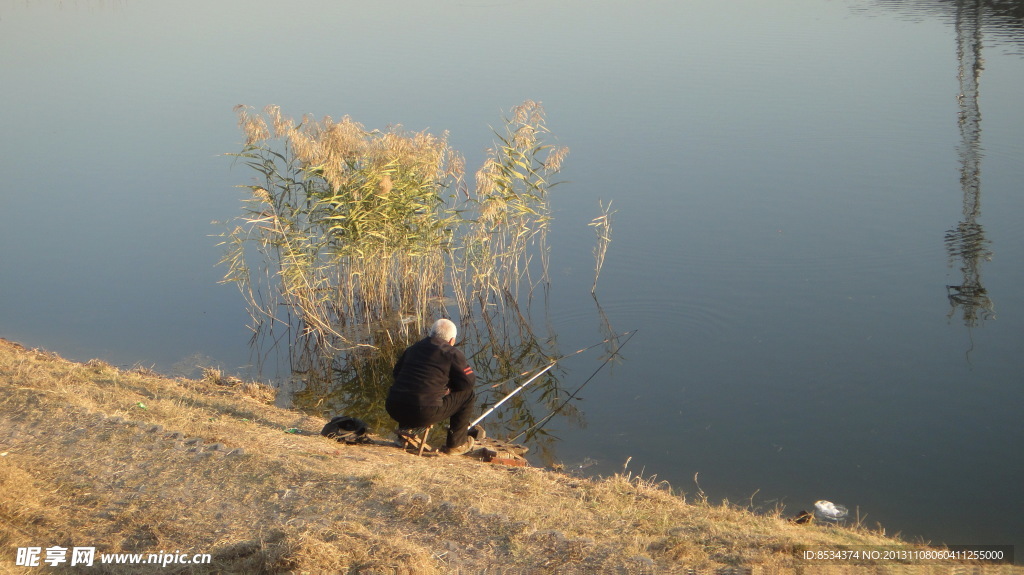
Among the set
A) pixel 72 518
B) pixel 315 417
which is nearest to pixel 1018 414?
pixel 315 417

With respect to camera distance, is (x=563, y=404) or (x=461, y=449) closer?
(x=461, y=449)

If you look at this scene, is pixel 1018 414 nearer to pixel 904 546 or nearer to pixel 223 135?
pixel 904 546

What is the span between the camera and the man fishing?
249 inches

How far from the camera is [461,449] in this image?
6734 mm

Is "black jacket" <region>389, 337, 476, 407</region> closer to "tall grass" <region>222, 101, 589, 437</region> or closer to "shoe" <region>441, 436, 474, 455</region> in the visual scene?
"shoe" <region>441, 436, 474, 455</region>

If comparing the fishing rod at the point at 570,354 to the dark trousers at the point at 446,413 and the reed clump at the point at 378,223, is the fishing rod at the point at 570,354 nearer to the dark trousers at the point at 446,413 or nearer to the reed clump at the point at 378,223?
the reed clump at the point at 378,223

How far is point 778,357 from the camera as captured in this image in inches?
348

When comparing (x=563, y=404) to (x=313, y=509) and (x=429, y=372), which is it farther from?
(x=313, y=509)

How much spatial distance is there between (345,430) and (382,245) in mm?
2969

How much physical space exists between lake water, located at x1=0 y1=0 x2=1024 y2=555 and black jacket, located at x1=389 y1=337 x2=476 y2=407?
1.70 m

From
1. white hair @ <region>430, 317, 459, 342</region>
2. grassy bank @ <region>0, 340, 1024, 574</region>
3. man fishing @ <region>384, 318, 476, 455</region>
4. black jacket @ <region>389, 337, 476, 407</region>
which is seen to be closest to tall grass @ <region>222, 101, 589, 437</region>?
man fishing @ <region>384, 318, 476, 455</region>

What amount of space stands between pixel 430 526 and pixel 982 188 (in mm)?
10283

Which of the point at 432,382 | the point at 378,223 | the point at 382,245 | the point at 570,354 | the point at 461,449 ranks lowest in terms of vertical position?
the point at 461,449

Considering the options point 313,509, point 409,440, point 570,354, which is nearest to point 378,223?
point 570,354
